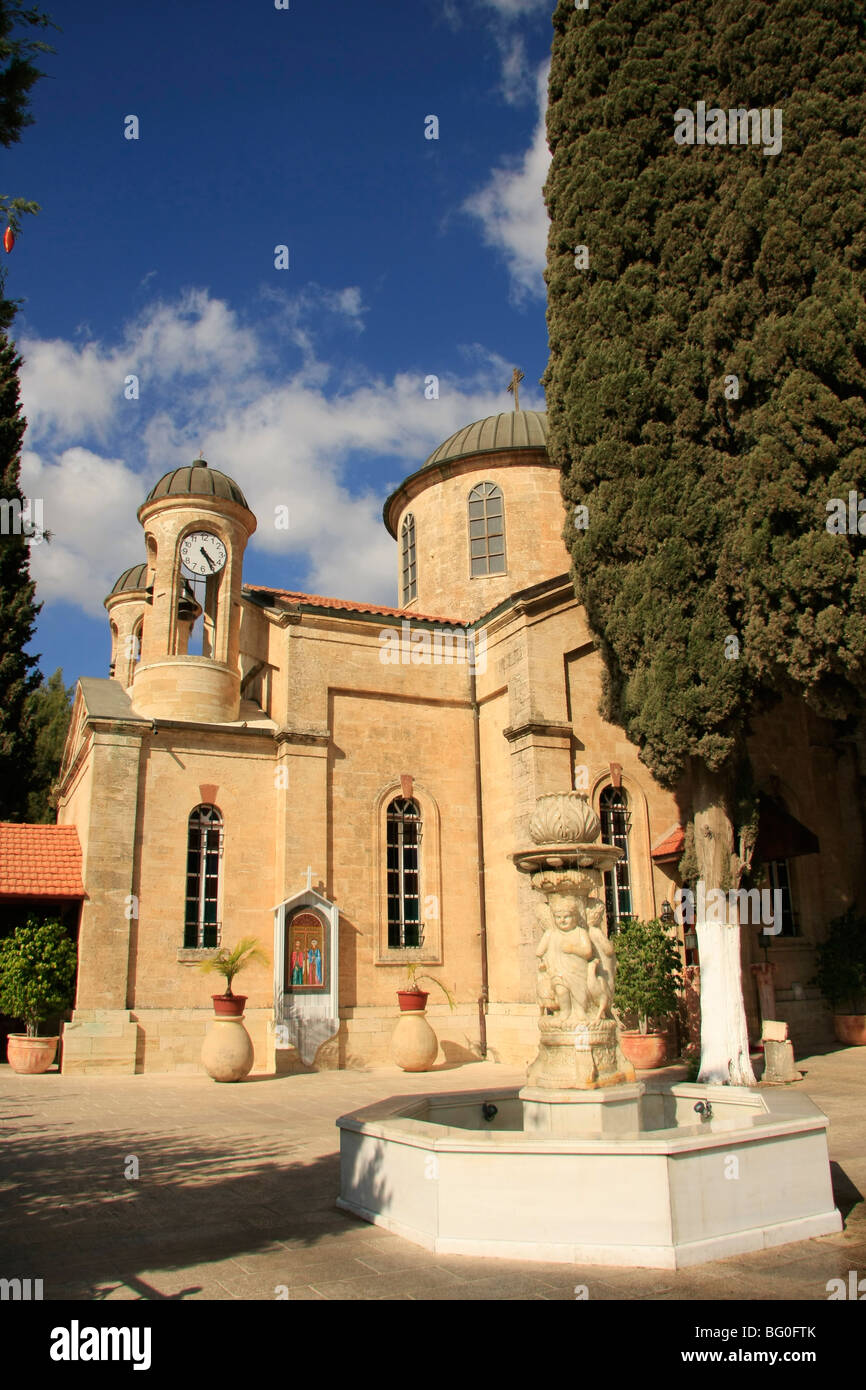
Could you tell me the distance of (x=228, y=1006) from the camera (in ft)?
47.7

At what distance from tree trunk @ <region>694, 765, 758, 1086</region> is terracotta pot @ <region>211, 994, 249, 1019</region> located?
6889mm

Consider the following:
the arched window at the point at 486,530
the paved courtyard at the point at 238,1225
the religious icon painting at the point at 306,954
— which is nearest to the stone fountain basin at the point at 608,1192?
the paved courtyard at the point at 238,1225

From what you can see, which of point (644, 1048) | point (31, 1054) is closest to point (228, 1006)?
point (31, 1054)

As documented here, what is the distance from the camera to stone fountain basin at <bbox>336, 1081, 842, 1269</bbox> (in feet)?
19.0

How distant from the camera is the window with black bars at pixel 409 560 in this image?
24062 mm

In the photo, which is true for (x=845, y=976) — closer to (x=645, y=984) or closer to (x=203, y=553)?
A: (x=645, y=984)

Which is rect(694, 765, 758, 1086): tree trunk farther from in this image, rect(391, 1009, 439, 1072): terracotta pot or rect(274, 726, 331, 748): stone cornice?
rect(274, 726, 331, 748): stone cornice

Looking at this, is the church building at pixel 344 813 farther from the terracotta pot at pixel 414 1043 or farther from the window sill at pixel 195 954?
the terracotta pot at pixel 414 1043

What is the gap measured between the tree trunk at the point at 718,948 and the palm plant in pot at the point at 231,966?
22.8ft

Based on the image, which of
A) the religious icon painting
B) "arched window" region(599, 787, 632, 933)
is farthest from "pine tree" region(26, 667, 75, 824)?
"arched window" region(599, 787, 632, 933)

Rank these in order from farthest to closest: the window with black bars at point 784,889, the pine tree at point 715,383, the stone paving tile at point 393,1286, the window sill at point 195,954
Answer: the window with black bars at point 784,889, the window sill at point 195,954, the pine tree at point 715,383, the stone paving tile at point 393,1286
